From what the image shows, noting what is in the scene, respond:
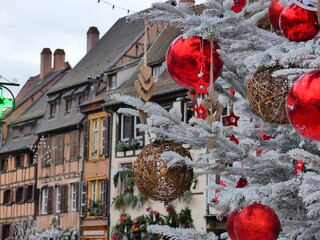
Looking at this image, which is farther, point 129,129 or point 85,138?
point 85,138

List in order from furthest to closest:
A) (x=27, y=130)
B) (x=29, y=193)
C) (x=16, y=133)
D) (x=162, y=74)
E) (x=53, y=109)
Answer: (x=16, y=133) → (x=27, y=130) → (x=29, y=193) → (x=53, y=109) → (x=162, y=74)

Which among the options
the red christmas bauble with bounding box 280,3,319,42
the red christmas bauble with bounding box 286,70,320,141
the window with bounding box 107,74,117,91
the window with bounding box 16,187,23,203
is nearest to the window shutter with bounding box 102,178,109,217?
the window with bounding box 107,74,117,91

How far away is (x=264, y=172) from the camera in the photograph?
554 centimetres

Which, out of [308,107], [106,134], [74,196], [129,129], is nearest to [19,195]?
[74,196]

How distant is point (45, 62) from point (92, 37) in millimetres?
7591

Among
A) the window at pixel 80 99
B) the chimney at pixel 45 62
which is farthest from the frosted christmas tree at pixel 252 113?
the chimney at pixel 45 62

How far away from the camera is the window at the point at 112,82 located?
36875mm

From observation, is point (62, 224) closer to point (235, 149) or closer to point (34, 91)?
point (34, 91)

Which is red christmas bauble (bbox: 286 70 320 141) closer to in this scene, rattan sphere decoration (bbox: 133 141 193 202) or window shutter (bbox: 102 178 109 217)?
rattan sphere decoration (bbox: 133 141 193 202)

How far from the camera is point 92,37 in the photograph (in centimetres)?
4578

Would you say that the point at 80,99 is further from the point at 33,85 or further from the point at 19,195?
the point at 33,85

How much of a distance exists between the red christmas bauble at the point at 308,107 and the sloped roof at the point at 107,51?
3380 cm

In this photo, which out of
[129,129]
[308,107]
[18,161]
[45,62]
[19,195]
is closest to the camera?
[308,107]

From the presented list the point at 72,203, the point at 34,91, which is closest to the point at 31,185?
the point at 72,203
